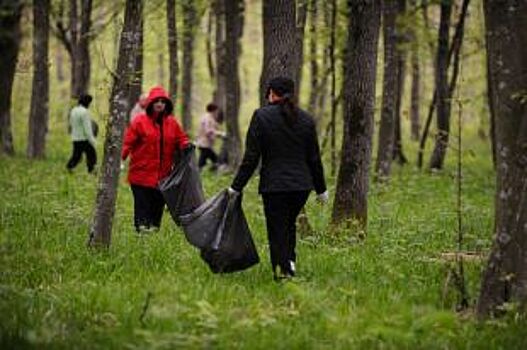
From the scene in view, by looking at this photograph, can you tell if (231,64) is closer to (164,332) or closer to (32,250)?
(32,250)

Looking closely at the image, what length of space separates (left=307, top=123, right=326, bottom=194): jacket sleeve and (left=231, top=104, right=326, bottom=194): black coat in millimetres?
11

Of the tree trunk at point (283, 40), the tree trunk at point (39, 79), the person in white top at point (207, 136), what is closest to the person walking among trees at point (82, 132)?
the tree trunk at point (39, 79)

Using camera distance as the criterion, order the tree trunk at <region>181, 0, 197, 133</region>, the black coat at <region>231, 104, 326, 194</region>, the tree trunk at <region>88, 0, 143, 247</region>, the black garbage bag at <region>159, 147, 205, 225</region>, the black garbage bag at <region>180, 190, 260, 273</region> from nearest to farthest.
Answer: the black coat at <region>231, 104, 326, 194</region> < the black garbage bag at <region>180, 190, 260, 273</region> < the tree trunk at <region>88, 0, 143, 247</region> < the black garbage bag at <region>159, 147, 205, 225</region> < the tree trunk at <region>181, 0, 197, 133</region>

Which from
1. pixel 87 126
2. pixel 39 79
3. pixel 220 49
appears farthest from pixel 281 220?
pixel 220 49

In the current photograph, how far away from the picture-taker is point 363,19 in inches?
480

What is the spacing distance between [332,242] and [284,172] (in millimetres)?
2995

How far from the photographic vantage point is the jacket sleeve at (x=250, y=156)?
9.27 meters

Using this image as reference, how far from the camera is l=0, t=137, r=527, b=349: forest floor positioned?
6.98 m

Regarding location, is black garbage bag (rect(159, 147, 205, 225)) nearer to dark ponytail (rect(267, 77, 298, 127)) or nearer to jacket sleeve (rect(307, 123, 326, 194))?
jacket sleeve (rect(307, 123, 326, 194))

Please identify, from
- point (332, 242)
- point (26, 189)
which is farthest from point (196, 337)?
point (26, 189)

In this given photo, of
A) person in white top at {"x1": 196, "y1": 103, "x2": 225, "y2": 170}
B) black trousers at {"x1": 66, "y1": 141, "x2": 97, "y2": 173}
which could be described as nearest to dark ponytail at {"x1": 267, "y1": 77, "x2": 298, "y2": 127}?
black trousers at {"x1": 66, "y1": 141, "x2": 97, "y2": 173}

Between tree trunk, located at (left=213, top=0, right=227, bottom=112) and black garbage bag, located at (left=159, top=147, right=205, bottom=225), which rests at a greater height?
tree trunk, located at (left=213, top=0, right=227, bottom=112)

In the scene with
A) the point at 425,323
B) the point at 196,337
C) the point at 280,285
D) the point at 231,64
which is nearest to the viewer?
the point at 196,337

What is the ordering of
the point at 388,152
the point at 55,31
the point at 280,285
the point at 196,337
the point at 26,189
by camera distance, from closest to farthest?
the point at 196,337 → the point at 280,285 → the point at 26,189 → the point at 388,152 → the point at 55,31
